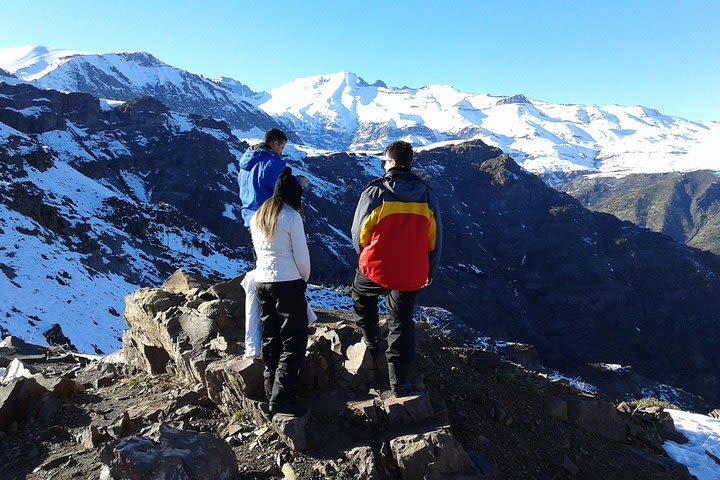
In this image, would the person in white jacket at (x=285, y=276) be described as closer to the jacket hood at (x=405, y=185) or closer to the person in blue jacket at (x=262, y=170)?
the person in blue jacket at (x=262, y=170)

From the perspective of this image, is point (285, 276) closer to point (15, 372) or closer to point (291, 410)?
point (291, 410)

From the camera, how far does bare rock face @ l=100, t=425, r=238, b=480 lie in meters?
3.48

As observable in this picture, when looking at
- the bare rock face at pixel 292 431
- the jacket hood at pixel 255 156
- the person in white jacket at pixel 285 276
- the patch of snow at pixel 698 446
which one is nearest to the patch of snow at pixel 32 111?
the jacket hood at pixel 255 156

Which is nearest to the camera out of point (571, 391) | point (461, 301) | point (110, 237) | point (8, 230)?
point (571, 391)

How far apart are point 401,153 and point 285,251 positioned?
1.48 m

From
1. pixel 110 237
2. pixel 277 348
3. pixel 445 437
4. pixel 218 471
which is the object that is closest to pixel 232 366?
pixel 277 348

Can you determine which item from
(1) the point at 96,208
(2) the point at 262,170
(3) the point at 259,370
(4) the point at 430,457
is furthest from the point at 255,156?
(1) the point at 96,208

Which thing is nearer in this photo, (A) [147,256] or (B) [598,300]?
(A) [147,256]

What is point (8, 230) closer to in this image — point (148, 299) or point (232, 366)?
point (148, 299)

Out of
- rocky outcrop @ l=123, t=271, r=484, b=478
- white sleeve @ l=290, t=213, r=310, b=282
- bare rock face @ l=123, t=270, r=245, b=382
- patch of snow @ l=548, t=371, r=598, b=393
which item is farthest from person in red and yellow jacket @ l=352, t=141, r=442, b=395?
patch of snow @ l=548, t=371, r=598, b=393

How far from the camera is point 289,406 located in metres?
4.36

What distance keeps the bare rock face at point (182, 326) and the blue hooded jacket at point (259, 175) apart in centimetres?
181

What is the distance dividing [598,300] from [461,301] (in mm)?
37730

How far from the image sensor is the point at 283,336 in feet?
14.8
